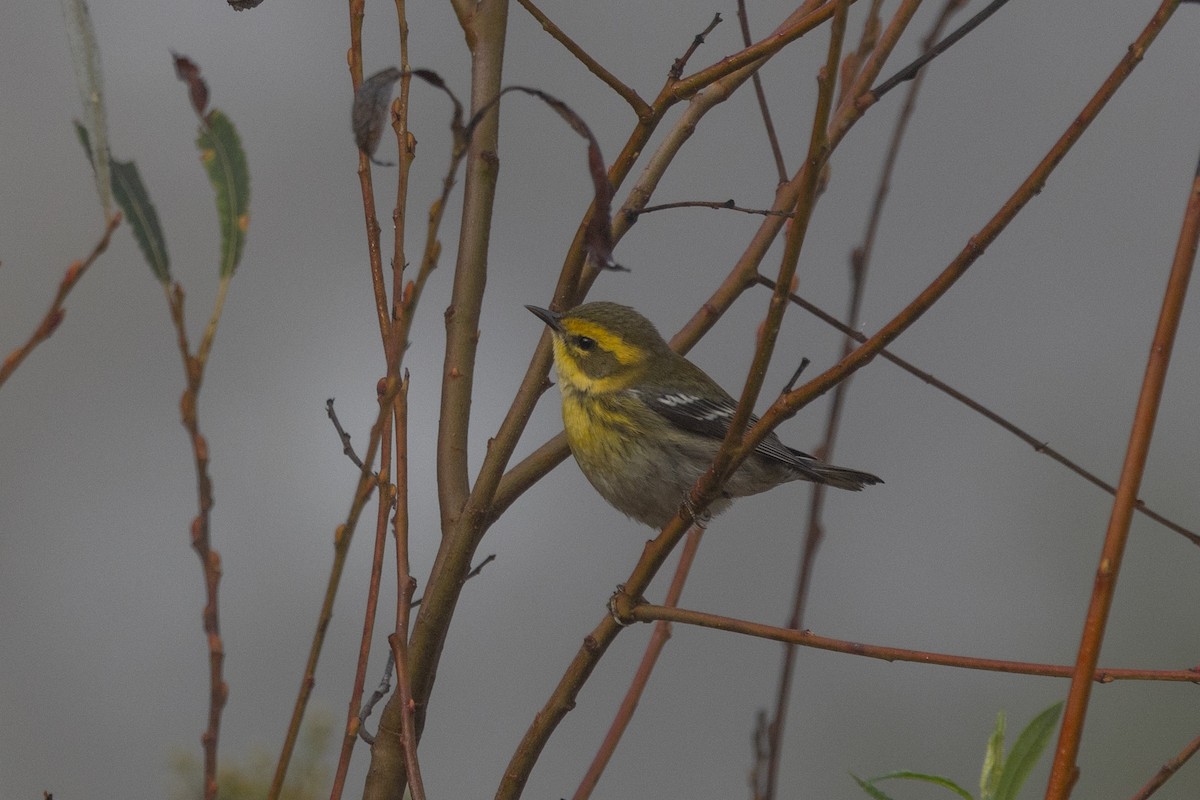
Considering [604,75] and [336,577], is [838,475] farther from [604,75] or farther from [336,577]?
[336,577]

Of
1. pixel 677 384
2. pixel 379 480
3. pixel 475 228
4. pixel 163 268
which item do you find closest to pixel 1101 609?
pixel 379 480

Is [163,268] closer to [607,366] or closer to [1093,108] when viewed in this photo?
[1093,108]

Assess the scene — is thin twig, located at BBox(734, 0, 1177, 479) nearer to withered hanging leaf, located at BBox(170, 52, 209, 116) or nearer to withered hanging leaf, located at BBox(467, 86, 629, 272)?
withered hanging leaf, located at BBox(467, 86, 629, 272)

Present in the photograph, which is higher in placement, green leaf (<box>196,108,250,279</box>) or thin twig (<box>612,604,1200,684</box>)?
green leaf (<box>196,108,250,279</box>)

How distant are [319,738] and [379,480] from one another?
3.06ft

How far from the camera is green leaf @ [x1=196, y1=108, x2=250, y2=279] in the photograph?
917 mm

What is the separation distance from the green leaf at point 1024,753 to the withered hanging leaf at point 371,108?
74cm

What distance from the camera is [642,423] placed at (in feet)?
7.44

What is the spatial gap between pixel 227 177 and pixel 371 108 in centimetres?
15

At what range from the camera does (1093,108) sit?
81 centimetres

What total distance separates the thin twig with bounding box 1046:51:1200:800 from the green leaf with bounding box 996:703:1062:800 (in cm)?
45

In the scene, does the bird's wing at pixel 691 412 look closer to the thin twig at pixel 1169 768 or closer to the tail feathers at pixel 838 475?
the tail feathers at pixel 838 475

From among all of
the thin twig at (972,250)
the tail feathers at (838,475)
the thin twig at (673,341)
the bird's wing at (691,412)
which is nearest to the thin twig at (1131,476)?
the thin twig at (972,250)

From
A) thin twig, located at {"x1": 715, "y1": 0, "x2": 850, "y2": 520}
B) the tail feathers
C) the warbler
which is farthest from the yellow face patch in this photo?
thin twig, located at {"x1": 715, "y1": 0, "x2": 850, "y2": 520}
